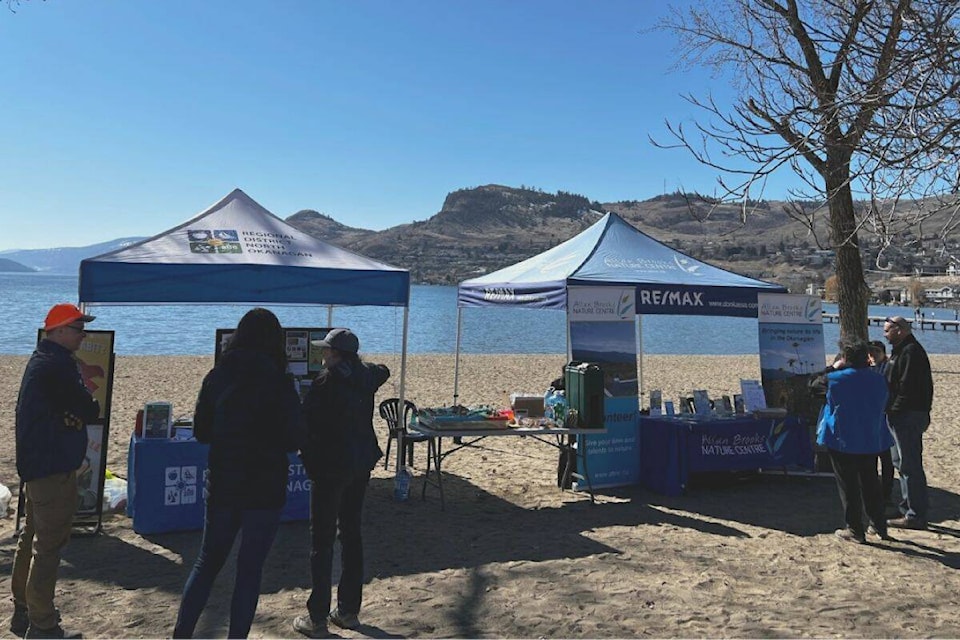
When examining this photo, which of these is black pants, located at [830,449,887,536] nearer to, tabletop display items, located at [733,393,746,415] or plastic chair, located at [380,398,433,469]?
tabletop display items, located at [733,393,746,415]

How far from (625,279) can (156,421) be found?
473cm

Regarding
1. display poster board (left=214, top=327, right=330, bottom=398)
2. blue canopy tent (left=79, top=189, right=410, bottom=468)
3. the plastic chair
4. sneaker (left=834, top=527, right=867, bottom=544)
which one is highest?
blue canopy tent (left=79, top=189, right=410, bottom=468)

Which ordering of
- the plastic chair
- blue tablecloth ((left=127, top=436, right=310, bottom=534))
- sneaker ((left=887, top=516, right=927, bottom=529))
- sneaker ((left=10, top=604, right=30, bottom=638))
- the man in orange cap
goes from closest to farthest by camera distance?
the man in orange cap
sneaker ((left=10, top=604, right=30, bottom=638))
blue tablecloth ((left=127, top=436, right=310, bottom=534))
sneaker ((left=887, top=516, right=927, bottom=529))
the plastic chair

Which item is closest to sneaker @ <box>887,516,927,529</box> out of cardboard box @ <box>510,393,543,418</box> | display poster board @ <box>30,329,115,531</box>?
cardboard box @ <box>510,393,543,418</box>

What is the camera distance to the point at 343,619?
399 centimetres

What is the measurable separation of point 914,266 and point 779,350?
3.28 metres

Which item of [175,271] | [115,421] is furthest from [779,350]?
[115,421]

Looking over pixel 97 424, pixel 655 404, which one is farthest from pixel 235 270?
pixel 655 404

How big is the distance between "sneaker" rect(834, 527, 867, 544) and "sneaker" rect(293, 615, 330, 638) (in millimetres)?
4038

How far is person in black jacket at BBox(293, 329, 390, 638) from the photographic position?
381 centimetres

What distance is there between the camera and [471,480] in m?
7.87

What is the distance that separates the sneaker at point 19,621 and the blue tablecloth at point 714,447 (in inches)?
210

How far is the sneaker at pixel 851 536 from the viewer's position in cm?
573

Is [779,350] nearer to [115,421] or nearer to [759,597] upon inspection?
[759,597]
